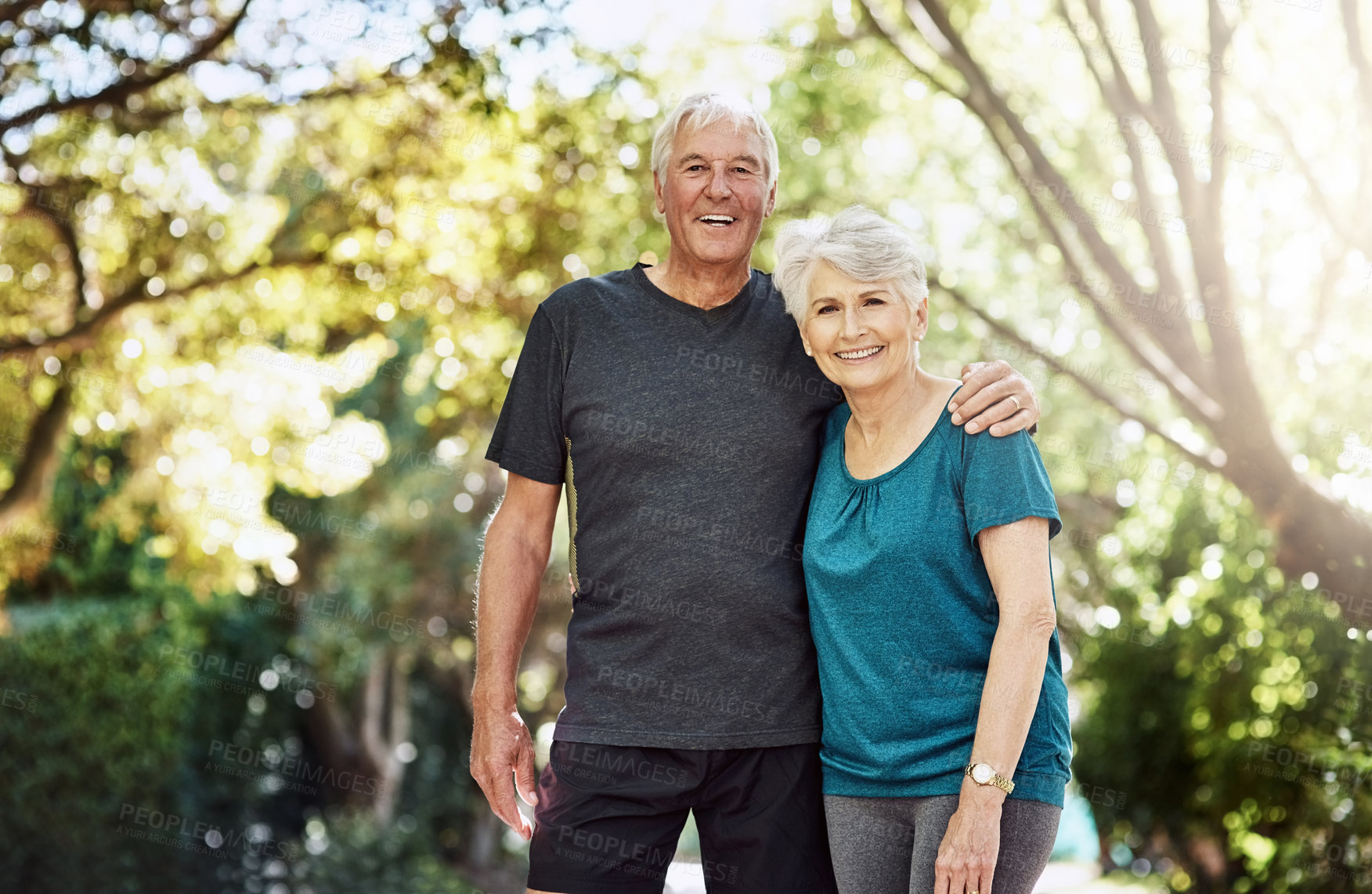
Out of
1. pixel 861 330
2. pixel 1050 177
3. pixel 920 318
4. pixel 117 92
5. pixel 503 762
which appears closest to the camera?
pixel 861 330

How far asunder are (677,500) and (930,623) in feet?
1.97

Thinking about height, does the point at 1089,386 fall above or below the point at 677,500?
above

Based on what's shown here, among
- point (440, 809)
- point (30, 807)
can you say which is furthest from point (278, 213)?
point (440, 809)

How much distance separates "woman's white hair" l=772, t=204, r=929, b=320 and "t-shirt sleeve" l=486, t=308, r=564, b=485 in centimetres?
58

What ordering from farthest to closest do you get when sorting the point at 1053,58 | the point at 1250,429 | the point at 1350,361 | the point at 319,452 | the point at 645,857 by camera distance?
the point at 1053,58 < the point at 319,452 < the point at 1350,361 < the point at 1250,429 < the point at 645,857

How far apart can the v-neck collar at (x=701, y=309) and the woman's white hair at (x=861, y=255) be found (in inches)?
10.1

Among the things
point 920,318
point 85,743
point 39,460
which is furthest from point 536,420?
point 85,743

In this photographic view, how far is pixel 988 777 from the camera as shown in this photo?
2.06 m

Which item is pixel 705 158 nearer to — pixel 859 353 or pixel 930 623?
pixel 859 353

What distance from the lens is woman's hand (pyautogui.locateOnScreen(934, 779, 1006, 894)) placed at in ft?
6.76

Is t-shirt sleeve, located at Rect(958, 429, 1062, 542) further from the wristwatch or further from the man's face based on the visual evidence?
the man's face

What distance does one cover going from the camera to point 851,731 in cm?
228

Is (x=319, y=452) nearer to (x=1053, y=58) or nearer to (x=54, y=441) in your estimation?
(x=54, y=441)

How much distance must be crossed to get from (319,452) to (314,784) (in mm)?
7546
